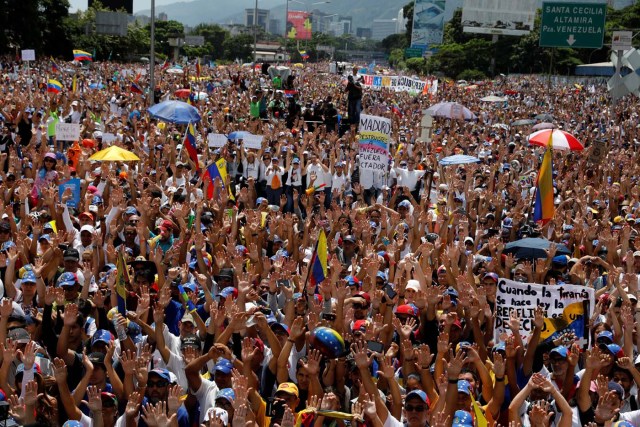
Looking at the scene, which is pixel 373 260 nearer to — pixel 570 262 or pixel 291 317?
pixel 291 317

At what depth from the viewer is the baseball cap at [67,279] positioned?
652cm

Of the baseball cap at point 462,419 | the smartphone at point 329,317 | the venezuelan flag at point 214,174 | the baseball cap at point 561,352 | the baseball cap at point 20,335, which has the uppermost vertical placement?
the venezuelan flag at point 214,174

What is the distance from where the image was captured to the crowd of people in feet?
16.4

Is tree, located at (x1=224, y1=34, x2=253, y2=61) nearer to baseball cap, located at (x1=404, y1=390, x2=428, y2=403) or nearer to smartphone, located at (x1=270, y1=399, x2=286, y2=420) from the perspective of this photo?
smartphone, located at (x1=270, y1=399, x2=286, y2=420)

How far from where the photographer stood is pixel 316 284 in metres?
7.25

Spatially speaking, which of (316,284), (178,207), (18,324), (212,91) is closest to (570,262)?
A: (316,284)

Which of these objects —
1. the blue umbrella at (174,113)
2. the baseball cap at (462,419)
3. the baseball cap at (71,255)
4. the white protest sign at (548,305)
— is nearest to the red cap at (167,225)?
the baseball cap at (71,255)

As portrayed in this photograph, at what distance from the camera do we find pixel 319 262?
7.46 m

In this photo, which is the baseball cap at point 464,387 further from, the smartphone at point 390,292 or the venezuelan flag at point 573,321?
the smartphone at point 390,292

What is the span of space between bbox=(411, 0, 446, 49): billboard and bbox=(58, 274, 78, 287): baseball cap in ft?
231

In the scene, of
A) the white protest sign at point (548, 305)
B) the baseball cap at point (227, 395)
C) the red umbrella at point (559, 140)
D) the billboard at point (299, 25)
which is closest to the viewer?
the baseball cap at point (227, 395)

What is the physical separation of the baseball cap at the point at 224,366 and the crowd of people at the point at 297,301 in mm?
14

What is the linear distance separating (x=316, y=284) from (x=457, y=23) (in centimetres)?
8636

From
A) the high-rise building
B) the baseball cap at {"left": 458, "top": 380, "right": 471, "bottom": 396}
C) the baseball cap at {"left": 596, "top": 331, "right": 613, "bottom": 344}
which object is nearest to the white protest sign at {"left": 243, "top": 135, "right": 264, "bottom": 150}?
the baseball cap at {"left": 596, "top": 331, "right": 613, "bottom": 344}
